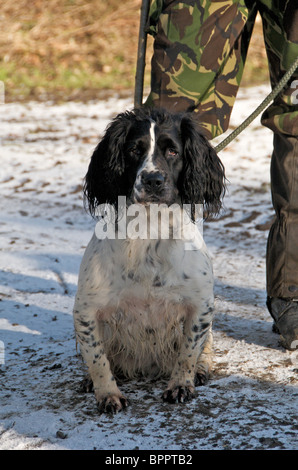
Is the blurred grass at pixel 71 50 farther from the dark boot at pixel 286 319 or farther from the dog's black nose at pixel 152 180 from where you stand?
the dog's black nose at pixel 152 180

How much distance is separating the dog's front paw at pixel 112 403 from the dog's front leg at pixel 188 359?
7.9 inches

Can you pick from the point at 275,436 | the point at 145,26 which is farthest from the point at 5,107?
the point at 275,436

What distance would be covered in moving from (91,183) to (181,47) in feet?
2.83

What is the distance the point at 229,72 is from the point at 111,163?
37.1 inches

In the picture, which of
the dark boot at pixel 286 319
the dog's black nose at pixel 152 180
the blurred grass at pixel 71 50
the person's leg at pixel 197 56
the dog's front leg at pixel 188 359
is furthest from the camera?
the blurred grass at pixel 71 50

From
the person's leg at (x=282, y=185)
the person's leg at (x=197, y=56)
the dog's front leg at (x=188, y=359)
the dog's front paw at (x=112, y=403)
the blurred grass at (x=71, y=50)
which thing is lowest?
the dog's front paw at (x=112, y=403)

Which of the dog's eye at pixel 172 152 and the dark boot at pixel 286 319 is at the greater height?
the dog's eye at pixel 172 152

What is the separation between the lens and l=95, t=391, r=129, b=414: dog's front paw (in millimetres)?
2809

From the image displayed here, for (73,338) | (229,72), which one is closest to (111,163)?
(229,72)

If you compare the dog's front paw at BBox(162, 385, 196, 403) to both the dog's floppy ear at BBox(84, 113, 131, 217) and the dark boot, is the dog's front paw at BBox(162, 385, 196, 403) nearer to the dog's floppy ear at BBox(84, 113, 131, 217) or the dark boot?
the dark boot

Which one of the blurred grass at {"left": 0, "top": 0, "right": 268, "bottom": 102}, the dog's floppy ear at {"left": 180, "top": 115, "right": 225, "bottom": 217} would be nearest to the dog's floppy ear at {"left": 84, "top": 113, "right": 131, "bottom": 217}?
the dog's floppy ear at {"left": 180, "top": 115, "right": 225, "bottom": 217}

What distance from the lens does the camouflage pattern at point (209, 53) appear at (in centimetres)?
329

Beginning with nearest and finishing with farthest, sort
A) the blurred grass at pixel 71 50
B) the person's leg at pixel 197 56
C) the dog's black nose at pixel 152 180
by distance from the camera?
the dog's black nose at pixel 152 180 → the person's leg at pixel 197 56 → the blurred grass at pixel 71 50

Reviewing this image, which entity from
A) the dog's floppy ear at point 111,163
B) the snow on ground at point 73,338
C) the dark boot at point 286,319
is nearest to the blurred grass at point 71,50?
the snow on ground at point 73,338
